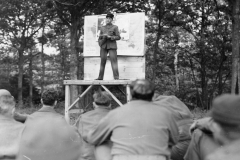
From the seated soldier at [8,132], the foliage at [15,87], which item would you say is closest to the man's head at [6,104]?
the seated soldier at [8,132]

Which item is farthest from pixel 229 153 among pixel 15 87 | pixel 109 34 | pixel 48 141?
pixel 15 87

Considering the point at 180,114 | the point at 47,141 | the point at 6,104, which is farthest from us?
the point at 180,114

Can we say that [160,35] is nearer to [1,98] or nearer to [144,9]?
[144,9]

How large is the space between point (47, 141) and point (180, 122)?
1.77 m

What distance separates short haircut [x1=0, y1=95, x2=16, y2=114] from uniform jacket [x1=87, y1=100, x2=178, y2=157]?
1108mm

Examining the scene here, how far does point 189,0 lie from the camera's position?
15.5 m

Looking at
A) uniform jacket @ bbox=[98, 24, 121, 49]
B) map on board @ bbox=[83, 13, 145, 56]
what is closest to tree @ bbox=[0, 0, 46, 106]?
map on board @ bbox=[83, 13, 145, 56]

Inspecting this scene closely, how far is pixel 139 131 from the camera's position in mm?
2338

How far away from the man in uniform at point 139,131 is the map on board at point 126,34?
7.07 meters

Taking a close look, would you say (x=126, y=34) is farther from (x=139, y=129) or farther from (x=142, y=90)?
(x=139, y=129)

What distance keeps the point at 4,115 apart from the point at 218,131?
206cm

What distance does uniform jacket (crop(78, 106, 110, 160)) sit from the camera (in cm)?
338

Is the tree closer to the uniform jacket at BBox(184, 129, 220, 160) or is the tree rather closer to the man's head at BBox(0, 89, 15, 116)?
the man's head at BBox(0, 89, 15, 116)

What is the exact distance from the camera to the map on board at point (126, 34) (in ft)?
31.5
